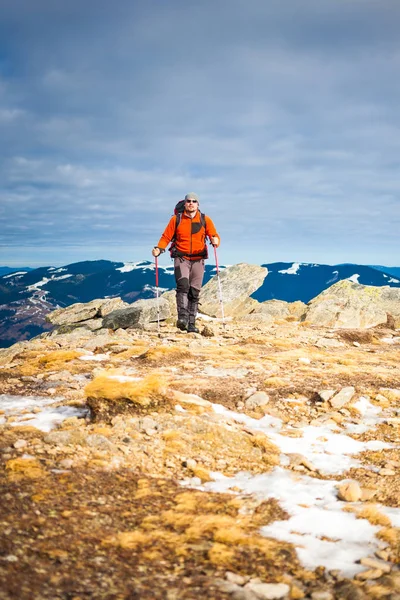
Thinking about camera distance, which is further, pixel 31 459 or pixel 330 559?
pixel 31 459

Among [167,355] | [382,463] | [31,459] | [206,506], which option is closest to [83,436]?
[31,459]

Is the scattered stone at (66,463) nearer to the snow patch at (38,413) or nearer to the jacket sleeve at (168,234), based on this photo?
the snow patch at (38,413)

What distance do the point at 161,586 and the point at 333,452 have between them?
14.9 feet

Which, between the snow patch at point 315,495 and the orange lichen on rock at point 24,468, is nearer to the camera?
the snow patch at point 315,495

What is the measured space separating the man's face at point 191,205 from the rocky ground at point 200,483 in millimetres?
7052

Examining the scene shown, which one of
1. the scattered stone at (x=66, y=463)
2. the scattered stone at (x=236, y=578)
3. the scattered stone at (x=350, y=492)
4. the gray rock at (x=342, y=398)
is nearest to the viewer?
the scattered stone at (x=236, y=578)

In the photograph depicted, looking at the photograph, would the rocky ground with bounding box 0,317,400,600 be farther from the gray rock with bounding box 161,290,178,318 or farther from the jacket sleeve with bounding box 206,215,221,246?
the gray rock with bounding box 161,290,178,318

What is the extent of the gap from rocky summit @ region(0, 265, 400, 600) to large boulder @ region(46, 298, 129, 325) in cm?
1687

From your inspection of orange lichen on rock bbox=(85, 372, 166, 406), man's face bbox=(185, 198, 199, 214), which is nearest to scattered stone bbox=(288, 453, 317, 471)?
orange lichen on rock bbox=(85, 372, 166, 406)

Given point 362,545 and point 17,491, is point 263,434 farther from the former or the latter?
point 17,491

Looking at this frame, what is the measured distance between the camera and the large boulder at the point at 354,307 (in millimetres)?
25219

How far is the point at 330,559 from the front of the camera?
3.87m

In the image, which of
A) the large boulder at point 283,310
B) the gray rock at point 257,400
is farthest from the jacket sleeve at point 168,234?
the large boulder at point 283,310

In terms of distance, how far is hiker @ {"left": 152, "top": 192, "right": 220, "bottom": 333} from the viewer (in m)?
16.2
